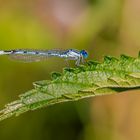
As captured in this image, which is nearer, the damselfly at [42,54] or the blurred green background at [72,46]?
the damselfly at [42,54]

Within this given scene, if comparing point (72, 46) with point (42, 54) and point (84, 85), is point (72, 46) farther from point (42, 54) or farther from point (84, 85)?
point (84, 85)

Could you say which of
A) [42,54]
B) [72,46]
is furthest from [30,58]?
A: [72,46]

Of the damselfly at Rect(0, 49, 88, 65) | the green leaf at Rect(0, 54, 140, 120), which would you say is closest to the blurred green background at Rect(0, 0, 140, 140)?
the damselfly at Rect(0, 49, 88, 65)

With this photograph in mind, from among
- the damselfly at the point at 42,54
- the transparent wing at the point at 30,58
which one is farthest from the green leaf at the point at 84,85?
the transparent wing at the point at 30,58

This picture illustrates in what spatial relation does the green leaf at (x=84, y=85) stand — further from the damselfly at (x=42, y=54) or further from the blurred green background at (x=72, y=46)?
the blurred green background at (x=72, y=46)

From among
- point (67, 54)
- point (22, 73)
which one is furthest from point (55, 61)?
point (67, 54)

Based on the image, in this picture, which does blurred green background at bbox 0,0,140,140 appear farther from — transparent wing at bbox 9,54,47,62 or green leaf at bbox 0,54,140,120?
green leaf at bbox 0,54,140,120
